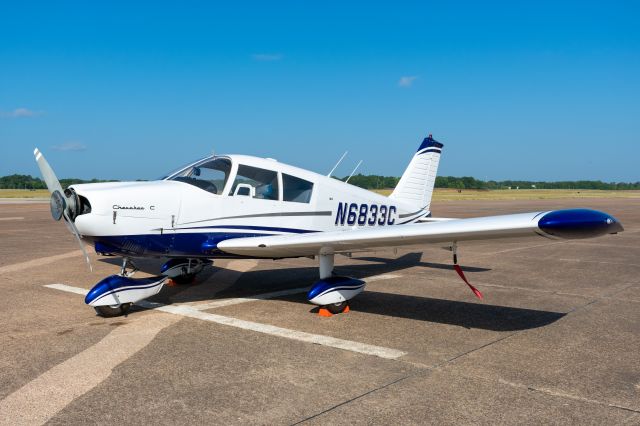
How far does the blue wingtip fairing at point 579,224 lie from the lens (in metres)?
4.43

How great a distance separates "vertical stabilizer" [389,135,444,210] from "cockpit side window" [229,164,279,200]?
12.1 ft

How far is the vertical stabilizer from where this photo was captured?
10.6m

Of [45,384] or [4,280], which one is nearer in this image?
[45,384]

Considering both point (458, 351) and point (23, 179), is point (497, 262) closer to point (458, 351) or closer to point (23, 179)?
point (458, 351)

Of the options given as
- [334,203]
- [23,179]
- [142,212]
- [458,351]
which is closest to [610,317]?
[458,351]

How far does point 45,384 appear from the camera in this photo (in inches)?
165

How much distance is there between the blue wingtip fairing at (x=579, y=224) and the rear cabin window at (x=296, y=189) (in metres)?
3.91

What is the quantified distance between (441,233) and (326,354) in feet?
5.63

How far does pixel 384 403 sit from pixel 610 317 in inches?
168

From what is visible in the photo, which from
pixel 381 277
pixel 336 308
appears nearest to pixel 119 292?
pixel 336 308

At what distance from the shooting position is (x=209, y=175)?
7.22 metres

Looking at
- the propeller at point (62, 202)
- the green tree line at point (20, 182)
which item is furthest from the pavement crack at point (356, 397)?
the green tree line at point (20, 182)

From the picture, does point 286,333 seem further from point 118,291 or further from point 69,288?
point 69,288

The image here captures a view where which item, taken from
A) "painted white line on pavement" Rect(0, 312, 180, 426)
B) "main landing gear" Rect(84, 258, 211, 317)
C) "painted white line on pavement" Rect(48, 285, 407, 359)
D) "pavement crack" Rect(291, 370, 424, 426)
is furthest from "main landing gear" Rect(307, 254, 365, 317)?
"pavement crack" Rect(291, 370, 424, 426)
